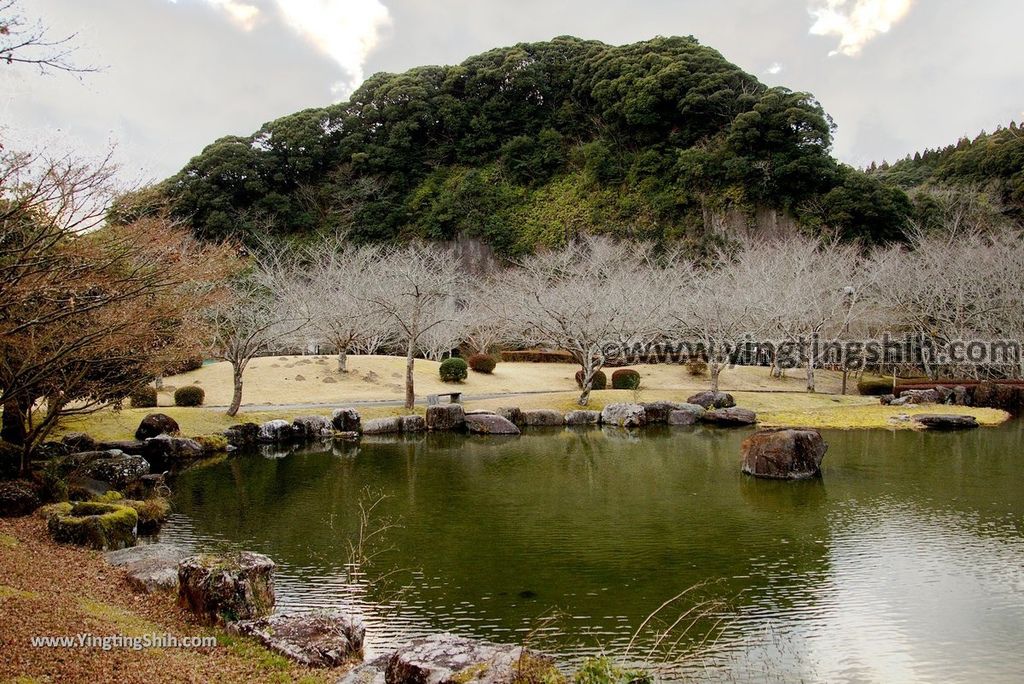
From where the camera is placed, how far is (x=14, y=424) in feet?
50.8

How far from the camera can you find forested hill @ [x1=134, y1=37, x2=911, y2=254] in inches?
1909

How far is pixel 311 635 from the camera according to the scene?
6621 mm

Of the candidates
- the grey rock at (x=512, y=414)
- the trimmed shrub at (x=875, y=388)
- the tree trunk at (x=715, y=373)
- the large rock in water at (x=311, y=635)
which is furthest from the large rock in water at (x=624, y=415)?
the large rock in water at (x=311, y=635)

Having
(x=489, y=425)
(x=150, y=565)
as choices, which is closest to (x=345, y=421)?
(x=489, y=425)

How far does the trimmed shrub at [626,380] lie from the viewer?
1291 inches

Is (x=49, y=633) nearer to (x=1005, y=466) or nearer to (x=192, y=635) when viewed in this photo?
(x=192, y=635)

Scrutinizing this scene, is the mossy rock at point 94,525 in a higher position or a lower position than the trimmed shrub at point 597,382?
lower

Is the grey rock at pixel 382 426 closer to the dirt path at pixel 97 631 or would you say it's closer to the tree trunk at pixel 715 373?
the tree trunk at pixel 715 373

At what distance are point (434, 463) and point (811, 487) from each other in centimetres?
889

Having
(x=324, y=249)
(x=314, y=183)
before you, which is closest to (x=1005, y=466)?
(x=324, y=249)

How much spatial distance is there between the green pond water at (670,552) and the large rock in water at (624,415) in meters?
6.29

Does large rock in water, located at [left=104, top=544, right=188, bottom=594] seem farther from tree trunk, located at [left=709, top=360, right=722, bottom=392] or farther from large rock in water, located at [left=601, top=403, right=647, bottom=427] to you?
tree trunk, located at [left=709, top=360, right=722, bottom=392]

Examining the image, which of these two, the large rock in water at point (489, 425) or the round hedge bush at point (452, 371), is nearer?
the large rock in water at point (489, 425)

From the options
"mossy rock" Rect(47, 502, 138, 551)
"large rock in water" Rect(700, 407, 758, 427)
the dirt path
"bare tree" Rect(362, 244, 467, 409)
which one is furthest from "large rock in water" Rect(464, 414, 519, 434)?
the dirt path
